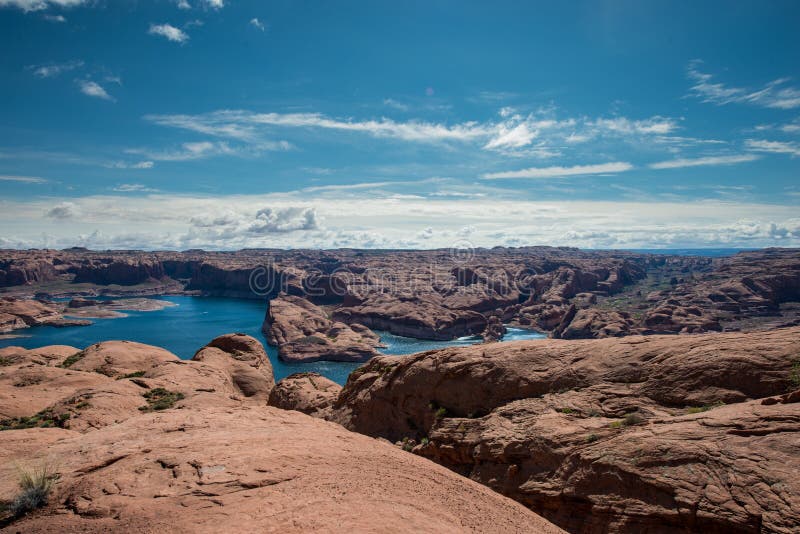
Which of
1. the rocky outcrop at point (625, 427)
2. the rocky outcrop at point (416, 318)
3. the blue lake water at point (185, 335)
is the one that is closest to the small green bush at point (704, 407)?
the rocky outcrop at point (625, 427)

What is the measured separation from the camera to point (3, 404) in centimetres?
2267

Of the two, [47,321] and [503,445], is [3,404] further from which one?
[47,321]

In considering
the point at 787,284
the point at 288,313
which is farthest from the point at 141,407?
the point at 787,284

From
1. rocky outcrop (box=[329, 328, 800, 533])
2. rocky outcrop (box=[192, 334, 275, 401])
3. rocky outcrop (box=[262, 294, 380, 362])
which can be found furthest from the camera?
rocky outcrop (box=[262, 294, 380, 362])

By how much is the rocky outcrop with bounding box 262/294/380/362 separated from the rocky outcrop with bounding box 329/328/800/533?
292 ft

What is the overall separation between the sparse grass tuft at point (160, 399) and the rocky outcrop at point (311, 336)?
269 ft

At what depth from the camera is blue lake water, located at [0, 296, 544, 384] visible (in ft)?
352

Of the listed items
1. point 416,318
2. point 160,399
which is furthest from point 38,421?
point 416,318

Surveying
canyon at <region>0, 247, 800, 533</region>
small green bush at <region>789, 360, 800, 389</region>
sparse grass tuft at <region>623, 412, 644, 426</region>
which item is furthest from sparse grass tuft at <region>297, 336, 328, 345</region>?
small green bush at <region>789, 360, 800, 389</region>

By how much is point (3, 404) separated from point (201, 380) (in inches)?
446

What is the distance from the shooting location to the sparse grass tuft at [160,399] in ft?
80.2

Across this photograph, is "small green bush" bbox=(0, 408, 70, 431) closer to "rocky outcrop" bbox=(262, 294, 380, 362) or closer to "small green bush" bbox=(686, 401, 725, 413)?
"small green bush" bbox=(686, 401, 725, 413)

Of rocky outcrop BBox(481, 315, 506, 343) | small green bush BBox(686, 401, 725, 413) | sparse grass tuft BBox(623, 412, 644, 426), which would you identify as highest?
small green bush BBox(686, 401, 725, 413)

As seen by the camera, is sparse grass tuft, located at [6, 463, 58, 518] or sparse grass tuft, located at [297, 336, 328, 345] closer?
sparse grass tuft, located at [6, 463, 58, 518]
